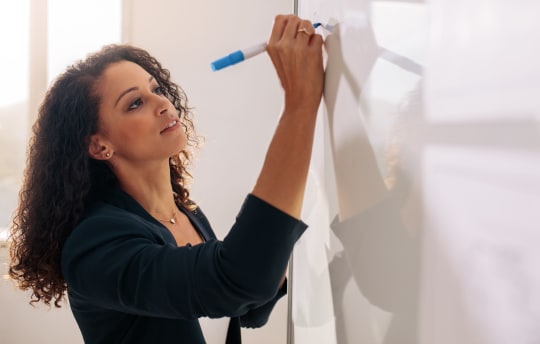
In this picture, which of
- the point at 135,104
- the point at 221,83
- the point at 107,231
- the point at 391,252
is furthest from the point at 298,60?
the point at 221,83

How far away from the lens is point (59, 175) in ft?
3.11

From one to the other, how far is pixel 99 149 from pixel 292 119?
1.71ft

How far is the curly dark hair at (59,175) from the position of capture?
919 millimetres

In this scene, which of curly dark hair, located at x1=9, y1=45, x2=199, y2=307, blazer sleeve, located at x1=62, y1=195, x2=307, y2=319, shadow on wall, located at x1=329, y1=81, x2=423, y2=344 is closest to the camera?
shadow on wall, located at x1=329, y1=81, x2=423, y2=344

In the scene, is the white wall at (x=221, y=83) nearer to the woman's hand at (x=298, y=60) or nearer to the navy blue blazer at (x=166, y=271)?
the navy blue blazer at (x=166, y=271)

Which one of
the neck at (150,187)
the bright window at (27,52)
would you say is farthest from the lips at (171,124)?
the bright window at (27,52)

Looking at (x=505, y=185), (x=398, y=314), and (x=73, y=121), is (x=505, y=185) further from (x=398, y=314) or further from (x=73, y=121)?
(x=73, y=121)

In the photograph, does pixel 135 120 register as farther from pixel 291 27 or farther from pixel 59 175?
pixel 291 27

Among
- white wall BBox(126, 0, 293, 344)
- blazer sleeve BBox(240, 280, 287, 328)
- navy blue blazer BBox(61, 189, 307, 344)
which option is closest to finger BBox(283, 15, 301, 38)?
navy blue blazer BBox(61, 189, 307, 344)

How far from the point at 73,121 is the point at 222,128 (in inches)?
51.8

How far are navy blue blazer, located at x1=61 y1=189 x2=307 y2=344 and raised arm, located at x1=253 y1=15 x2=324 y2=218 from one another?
0.06 feet

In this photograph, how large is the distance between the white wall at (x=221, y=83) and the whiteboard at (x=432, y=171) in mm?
1670

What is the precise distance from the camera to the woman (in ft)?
1.80

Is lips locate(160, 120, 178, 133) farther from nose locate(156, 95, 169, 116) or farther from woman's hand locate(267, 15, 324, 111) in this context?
woman's hand locate(267, 15, 324, 111)
